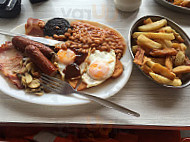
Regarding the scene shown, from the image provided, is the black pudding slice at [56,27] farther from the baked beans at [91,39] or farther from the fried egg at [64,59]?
the fried egg at [64,59]

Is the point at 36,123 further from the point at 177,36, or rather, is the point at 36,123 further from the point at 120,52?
the point at 177,36

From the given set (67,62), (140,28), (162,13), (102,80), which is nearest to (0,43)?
(67,62)

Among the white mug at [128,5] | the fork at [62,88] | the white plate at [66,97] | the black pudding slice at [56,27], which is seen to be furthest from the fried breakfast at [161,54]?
the black pudding slice at [56,27]

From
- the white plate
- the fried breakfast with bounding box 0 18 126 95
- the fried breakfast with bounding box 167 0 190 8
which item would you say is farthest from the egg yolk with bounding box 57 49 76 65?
the fried breakfast with bounding box 167 0 190 8

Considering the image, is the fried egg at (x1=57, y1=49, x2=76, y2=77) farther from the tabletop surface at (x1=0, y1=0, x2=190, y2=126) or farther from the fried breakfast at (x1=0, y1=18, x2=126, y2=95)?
the tabletop surface at (x1=0, y1=0, x2=190, y2=126)

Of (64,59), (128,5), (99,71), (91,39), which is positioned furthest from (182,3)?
(64,59)

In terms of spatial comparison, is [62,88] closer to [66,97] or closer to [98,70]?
[66,97]

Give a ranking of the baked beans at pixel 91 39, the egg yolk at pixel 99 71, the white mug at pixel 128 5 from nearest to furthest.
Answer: the egg yolk at pixel 99 71
the baked beans at pixel 91 39
the white mug at pixel 128 5
